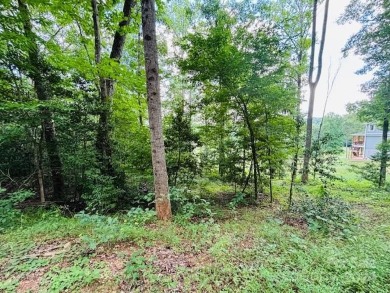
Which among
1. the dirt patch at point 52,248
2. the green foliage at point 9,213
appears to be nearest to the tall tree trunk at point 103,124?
the green foliage at point 9,213

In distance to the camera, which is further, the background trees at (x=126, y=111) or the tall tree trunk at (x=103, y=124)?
the tall tree trunk at (x=103, y=124)

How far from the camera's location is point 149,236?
10.2 ft

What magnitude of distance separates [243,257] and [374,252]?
2.03 meters

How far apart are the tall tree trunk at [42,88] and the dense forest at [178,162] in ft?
0.11

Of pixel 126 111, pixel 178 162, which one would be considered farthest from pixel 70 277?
pixel 126 111

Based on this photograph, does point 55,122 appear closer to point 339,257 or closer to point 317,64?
point 339,257

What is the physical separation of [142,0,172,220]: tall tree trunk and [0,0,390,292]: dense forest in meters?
0.02

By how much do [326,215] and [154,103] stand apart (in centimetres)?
438

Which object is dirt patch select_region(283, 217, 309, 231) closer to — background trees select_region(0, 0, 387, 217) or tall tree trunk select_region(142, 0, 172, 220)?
background trees select_region(0, 0, 387, 217)

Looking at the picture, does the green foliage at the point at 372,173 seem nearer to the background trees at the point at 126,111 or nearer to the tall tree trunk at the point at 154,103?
the background trees at the point at 126,111

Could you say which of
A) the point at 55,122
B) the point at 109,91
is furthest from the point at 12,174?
the point at 109,91

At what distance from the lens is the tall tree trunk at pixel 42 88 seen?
4594 mm

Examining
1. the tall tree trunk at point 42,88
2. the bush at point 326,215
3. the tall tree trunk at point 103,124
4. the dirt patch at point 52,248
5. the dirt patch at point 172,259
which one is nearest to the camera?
the dirt patch at point 172,259

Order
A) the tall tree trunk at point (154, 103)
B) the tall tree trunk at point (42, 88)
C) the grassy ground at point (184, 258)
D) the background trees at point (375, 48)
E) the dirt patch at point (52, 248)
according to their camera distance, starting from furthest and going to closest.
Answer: the background trees at point (375, 48) < the tall tree trunk at point (42, 88) < the tall tree trunk at point (154, 103) < the dirt patch at point (52, 248) < the grassy ground at point (184, 258)
